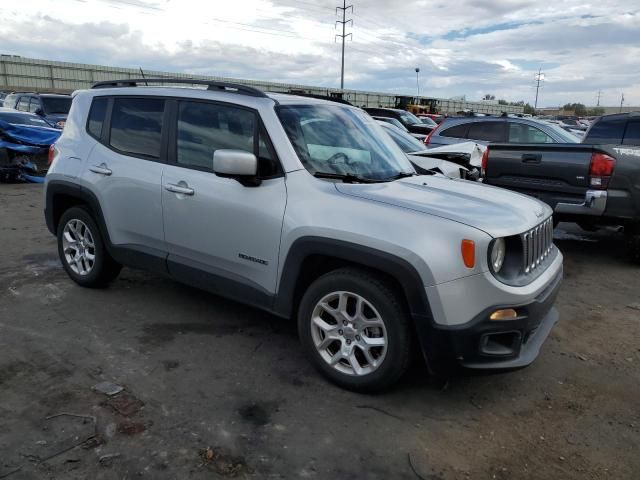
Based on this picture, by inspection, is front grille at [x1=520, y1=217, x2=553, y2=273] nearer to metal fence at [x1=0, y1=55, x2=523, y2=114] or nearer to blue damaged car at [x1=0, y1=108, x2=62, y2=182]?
blue damaged car at [x1=0, y1=108, x2=62, y2=182]

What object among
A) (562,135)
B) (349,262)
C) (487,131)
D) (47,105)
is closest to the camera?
(349,262)

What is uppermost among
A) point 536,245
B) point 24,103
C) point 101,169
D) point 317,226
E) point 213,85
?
point 213,85

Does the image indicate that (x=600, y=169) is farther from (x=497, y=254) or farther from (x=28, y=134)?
(x=28, y=134)

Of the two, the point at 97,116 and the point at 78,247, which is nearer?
the point at 97,116

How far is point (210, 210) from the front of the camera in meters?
3.88

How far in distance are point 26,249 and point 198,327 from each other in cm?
341

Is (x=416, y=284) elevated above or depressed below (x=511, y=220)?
below

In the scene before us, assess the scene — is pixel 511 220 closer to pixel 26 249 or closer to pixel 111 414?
pixel 111 414

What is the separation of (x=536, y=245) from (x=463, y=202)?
1.85ft

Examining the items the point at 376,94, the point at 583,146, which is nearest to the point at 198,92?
the point at 583,146

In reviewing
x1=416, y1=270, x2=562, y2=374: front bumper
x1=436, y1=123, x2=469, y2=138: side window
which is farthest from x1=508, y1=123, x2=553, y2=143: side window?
x1=416, y1=270, x2=562, y2=374: front bumper

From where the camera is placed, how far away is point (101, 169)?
4.64m

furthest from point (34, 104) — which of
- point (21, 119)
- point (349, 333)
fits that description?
point (349, 333)

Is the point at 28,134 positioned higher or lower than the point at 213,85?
lower
